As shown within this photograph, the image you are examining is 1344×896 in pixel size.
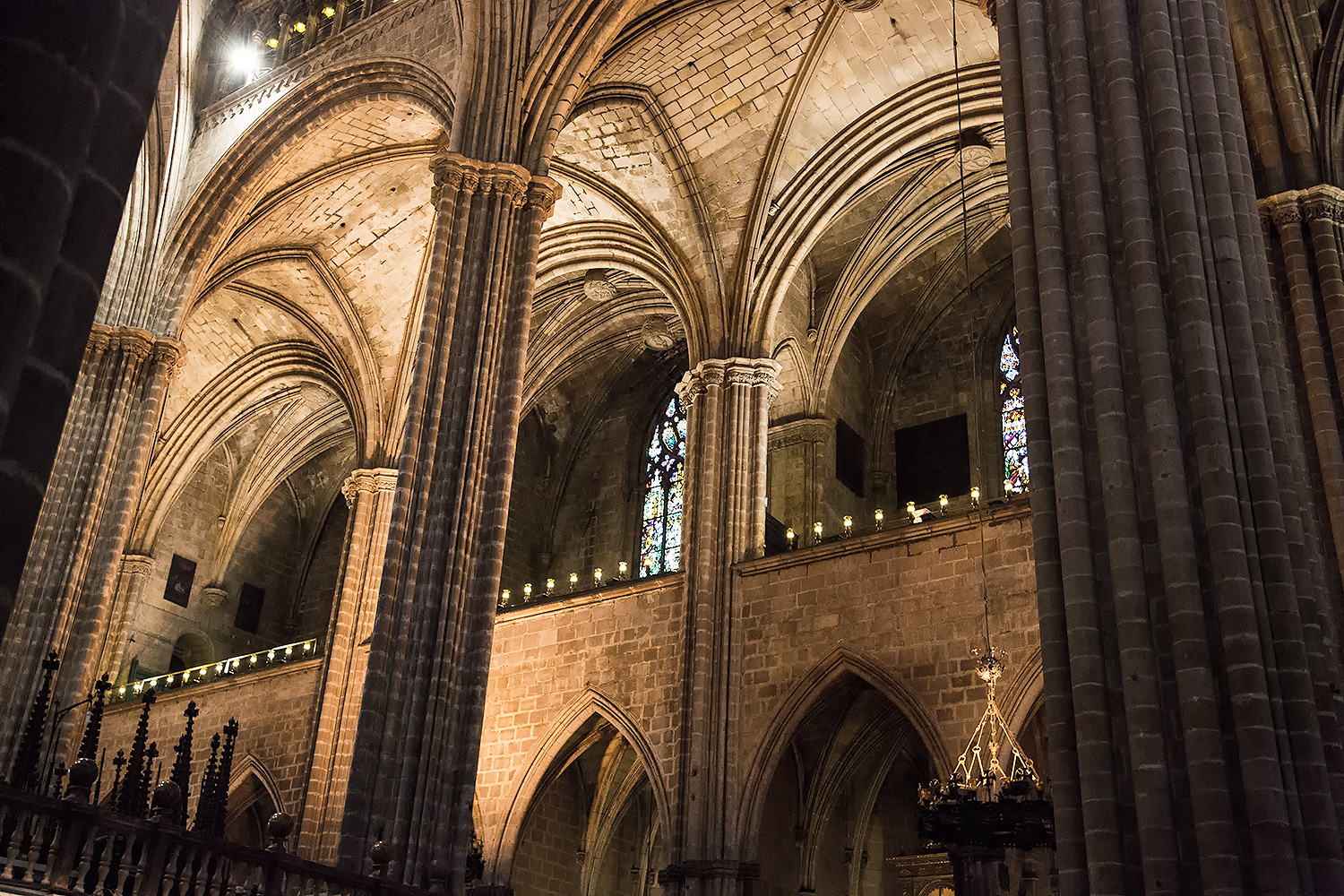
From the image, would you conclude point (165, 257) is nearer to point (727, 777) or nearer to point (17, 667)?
point (17, 667)

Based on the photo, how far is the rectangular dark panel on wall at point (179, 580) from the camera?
974 inches

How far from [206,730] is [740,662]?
966 centimetres

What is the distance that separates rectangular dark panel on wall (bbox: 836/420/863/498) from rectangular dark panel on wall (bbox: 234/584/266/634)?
41.3ft

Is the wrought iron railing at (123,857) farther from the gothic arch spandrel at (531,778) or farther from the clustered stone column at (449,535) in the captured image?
the gothic arch spandrel at (531,778)

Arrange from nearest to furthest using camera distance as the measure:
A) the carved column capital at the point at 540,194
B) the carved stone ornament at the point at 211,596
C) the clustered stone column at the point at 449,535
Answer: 1. the clustered stone column at the point at 449,535
2. the carved column capital at the point at 540,194
3. the carved stone ornament at the point at 211,596

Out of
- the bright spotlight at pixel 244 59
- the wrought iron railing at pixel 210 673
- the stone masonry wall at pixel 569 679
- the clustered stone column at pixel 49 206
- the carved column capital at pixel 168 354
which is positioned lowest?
the clustered stone column at pixel 49 206

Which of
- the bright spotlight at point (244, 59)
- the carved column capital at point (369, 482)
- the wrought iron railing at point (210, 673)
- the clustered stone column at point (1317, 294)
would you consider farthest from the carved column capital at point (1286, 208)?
the wrought iron railing at point (210, 673)

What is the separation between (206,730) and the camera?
20.4 m

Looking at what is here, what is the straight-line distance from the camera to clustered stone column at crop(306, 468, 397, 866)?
57.6 feet

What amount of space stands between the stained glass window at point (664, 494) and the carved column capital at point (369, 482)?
4213mm

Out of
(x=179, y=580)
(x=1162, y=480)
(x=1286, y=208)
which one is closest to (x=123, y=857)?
(x=1162, y=480)

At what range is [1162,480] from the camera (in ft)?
23.3

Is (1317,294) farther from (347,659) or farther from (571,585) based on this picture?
(347,659)

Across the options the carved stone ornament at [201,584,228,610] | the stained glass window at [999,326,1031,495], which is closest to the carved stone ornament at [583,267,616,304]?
the stained glass window at [999,326,1031,495]
